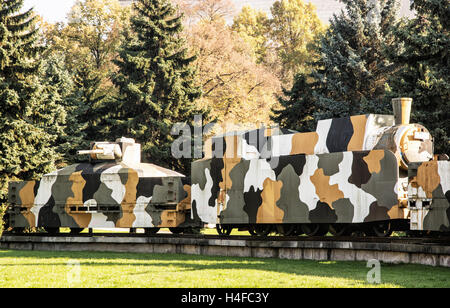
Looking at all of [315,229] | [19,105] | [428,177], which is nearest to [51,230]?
[19,105]

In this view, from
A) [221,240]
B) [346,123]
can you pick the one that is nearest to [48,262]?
[221,240]

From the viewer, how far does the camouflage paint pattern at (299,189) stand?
17469mm

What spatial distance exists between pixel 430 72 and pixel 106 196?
39.5 ft

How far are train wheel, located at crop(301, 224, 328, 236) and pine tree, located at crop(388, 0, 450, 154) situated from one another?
23.6 ft

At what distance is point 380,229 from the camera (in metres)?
18.7

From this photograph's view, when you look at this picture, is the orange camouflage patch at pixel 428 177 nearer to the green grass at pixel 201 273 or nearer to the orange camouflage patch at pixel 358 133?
the green grass at pixel 201 273

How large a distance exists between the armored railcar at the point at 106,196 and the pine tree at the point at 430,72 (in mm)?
9133

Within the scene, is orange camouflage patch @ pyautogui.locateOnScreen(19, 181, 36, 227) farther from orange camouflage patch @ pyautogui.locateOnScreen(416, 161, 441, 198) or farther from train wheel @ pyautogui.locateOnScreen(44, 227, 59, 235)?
orange camouflage patch @ pyautogui.locateOnScreen(416, 161, 441, 198)

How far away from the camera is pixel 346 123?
1947cm

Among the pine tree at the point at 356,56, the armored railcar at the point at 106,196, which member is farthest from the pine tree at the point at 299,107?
the armored railcar at the point at 106,196

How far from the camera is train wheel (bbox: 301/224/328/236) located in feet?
64.2

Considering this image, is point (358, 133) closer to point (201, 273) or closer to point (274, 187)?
point (274, 187)

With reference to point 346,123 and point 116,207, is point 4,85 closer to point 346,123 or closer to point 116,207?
point 116,207

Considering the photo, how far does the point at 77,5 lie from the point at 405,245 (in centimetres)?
4452
